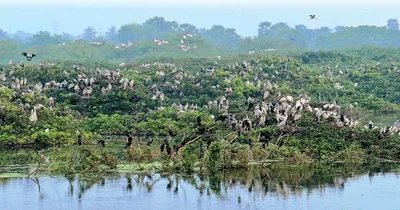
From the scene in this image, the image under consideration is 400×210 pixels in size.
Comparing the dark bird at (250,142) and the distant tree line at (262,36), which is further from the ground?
the distant tree line at (262,36)

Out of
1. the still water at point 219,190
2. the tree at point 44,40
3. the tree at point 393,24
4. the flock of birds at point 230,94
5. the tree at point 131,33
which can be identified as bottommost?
the still water at point 219,190

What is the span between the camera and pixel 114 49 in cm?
6378

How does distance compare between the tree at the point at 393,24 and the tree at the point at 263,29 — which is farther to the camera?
the tree at the point at 393,24

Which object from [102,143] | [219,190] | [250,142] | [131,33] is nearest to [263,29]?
[131,33]

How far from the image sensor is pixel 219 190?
63.1 ft

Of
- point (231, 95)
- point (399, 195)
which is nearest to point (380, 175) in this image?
point (399, 195)

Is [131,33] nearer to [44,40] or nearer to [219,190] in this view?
[44,40]

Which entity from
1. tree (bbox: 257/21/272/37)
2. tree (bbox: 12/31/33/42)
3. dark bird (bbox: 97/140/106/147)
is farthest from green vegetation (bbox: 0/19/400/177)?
tree (bbox: 12/31/33/42)

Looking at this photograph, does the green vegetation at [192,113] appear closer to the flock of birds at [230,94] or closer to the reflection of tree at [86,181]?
the flock of birds at [230,94]

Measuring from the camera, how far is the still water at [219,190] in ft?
58.7

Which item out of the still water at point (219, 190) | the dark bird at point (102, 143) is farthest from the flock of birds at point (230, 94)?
the dark bird at point (102, 143)

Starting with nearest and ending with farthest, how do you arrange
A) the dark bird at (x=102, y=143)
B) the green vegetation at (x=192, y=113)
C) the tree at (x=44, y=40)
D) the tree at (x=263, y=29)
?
the green vegetation at (x=192, y=113), the dark bird at (x=102, y=143), the tree at (x=44, y=40), the tree at (x=263, y=29)

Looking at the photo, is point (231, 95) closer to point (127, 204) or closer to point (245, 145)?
point (245, 145)

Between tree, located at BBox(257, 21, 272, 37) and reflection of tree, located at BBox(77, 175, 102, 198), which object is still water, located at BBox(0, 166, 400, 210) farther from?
tree, located at BBox(257, 21, 272, 37)
